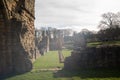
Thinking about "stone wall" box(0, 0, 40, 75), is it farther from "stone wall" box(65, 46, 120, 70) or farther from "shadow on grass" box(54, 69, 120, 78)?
"stone wall" box(65, 46, 120, 70)

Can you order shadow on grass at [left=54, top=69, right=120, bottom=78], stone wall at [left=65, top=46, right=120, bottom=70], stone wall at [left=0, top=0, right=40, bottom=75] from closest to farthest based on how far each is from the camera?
shadow on grass at [left=54, top=69, right=120, bottom=78] → stone wall at [left=0, top=0, right=40, bottom=75] → stone wall at [left=65, top=46, right=120, bottom=70]

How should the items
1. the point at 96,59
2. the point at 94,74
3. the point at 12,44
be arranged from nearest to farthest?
the point at 94,74, the point at 12,44, the point at 96,59

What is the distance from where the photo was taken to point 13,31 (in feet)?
48.0

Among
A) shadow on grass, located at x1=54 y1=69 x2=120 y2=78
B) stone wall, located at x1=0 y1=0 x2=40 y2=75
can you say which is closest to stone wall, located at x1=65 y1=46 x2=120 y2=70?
shadow on grass, located at x1=54 y1=69 x2=120 y2=78

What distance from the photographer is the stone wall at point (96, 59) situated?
1471 cm

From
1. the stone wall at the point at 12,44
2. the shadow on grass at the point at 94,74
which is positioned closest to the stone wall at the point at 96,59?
the shadow on grass at the point at 94,74

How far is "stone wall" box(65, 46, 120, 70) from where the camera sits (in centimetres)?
1471

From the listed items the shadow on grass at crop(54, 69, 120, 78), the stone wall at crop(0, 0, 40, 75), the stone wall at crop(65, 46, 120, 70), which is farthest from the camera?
the stone wall at crop(65, 46, 120, 70)

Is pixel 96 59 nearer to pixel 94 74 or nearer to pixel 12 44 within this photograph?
pixel 94 74

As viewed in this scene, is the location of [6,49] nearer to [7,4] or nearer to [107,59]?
[7,4]

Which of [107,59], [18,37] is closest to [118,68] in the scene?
[107,59]

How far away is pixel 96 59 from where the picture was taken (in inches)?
586

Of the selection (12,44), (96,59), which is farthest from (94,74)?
(12,44)

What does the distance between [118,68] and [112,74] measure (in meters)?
1.90
